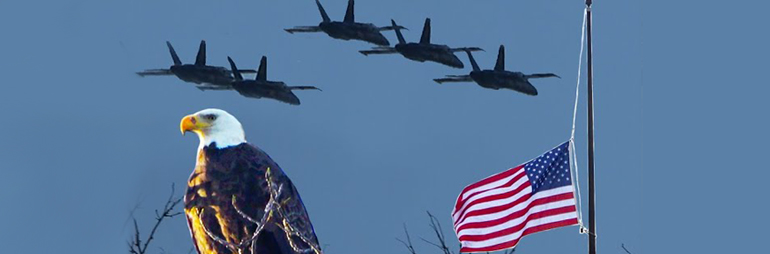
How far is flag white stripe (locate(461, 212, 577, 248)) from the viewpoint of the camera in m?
23.7

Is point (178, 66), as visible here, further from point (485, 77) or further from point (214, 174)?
point (214, 174)

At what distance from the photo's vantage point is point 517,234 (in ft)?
78.0

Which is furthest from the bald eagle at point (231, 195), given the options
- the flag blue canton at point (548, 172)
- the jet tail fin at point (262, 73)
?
the jet tail fin at point (262, 73)

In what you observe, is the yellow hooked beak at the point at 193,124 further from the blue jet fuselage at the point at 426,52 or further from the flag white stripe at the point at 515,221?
the blue jet fuselage at the point at 426,52

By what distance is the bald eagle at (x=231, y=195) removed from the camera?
21547mm

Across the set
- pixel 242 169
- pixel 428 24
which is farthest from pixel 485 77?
pixel 242 169

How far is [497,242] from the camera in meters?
23.7

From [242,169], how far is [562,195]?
3.96 m

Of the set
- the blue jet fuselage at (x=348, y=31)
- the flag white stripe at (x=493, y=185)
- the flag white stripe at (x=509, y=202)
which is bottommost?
the flag white stripe at (x=509, y=202)

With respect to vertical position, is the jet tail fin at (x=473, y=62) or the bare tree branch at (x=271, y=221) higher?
the jet tail fin at (x=473, y=62)

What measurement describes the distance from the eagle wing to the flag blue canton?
10.3 ft

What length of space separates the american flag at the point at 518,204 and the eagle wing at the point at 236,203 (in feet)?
8.73

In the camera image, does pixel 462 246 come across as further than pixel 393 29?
No

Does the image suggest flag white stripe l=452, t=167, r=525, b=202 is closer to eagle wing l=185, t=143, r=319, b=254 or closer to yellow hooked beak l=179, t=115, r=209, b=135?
eagle wing l=185, t=143, r=319, b=254
